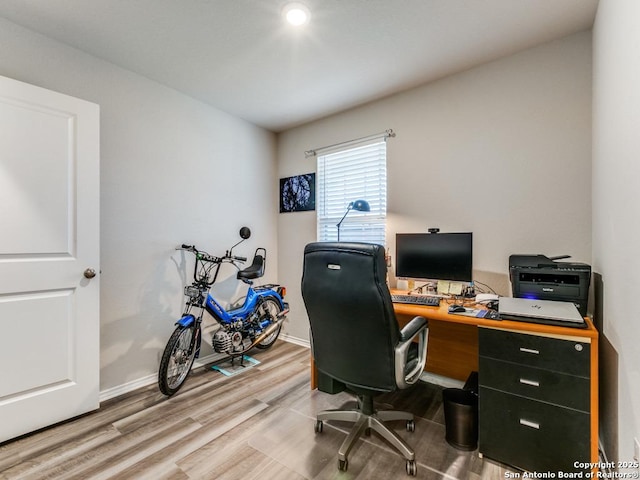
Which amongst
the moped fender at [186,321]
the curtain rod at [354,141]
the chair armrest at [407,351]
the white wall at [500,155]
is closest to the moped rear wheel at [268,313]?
the moped fender at [186,321]

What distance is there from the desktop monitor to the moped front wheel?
5.77ft

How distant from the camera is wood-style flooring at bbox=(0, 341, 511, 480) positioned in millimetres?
1548

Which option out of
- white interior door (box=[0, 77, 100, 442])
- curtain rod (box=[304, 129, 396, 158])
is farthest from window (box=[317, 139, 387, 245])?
white interior door (box=[0, 77, 100, 442])

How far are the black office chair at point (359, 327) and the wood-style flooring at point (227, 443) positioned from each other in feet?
0.61

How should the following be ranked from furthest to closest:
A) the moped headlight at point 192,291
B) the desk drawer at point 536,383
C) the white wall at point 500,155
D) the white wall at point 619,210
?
the moped headlight at point 192,291 → the white wall at point 500,155 → the desk drawer at point 536,383 → the white wall at point 619,210

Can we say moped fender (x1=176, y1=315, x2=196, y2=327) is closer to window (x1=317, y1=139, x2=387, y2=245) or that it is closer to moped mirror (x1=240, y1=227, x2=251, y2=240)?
moped mirror (x1=240, y1=227, x2=251, y2=240)

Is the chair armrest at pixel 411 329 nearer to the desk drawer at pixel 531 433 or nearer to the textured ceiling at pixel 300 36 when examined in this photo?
the desk drawer at pixel 531 433

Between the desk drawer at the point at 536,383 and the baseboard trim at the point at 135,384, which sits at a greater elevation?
the desk drawer at the point at 536,383

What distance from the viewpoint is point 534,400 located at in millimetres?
1479

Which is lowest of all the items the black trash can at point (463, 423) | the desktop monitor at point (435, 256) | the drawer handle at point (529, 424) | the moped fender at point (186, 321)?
the black trash can at point (463, 423)

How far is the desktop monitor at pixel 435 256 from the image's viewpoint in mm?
2154

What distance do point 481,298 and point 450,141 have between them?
1267 mm

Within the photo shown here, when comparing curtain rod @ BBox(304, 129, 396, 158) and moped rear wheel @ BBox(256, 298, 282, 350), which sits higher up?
curtain rod @ BBox(304, 129, 396, 158)

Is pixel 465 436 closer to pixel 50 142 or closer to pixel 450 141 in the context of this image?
pixel 450 141
